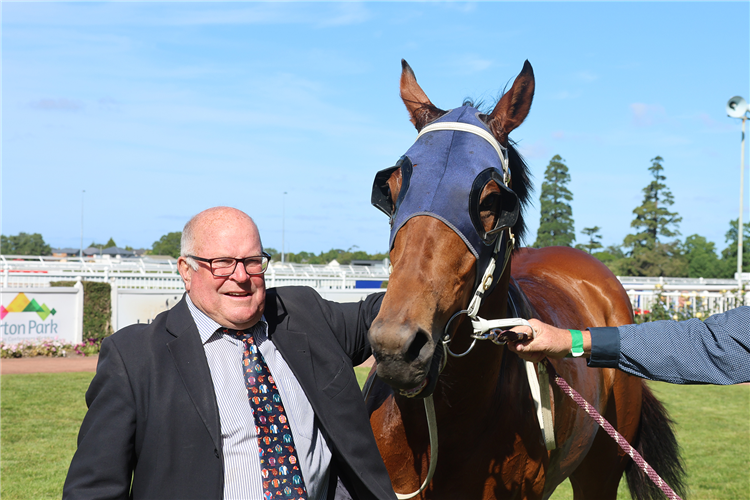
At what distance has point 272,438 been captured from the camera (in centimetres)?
206

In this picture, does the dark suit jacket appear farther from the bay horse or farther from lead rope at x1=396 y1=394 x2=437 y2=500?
the bay horse

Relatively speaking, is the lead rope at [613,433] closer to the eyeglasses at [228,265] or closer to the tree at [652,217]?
the eyeglasses at [228,265]

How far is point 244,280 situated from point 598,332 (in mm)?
1263

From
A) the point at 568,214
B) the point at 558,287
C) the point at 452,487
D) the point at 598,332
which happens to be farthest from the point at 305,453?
the point at 568,214

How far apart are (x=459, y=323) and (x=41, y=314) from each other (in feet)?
43.5

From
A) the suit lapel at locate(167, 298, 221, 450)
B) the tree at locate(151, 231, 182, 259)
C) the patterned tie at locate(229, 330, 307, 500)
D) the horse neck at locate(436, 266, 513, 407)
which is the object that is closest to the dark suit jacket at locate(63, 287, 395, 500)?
the suit lapel at locate(167, 298, 221, 450)

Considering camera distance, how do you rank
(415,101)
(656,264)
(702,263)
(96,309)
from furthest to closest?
1. (702,263)
2. (656,264)
3. (96,309)
4. (415,101)

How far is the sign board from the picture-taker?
1227cm

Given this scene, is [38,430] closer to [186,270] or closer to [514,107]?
[186,270]

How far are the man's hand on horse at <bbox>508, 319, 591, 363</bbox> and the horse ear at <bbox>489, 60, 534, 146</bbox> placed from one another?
0.78m

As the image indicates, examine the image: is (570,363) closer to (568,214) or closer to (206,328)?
(206,328)

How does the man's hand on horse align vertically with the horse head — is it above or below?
below

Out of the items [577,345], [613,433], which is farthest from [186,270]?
[613,433]

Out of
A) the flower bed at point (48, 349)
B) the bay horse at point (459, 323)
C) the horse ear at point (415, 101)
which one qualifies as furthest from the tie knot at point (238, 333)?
the flower bed at point (48, 349)
